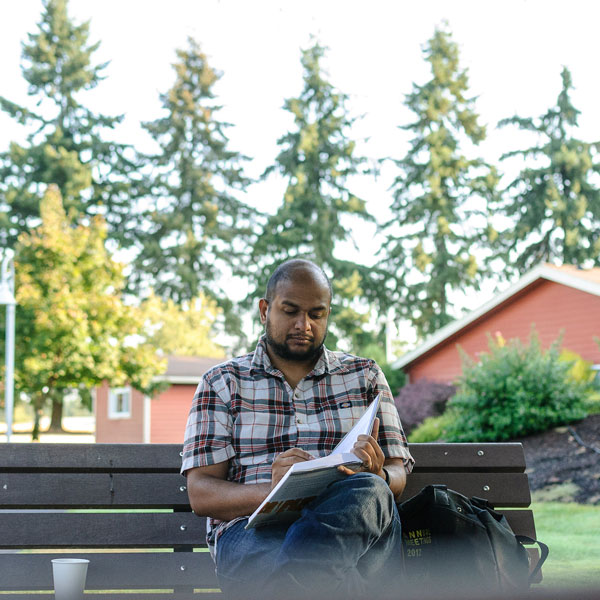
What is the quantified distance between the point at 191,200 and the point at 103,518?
1332 inches

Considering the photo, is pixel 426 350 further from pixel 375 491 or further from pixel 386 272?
pixel 375 491

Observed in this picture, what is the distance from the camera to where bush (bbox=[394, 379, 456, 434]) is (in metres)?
19.3

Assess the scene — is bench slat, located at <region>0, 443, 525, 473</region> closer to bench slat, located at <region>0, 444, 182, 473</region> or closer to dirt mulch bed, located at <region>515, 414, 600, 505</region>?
bench slat, located at <region>0, 444, 182, 473</region>

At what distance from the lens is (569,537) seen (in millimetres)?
7785

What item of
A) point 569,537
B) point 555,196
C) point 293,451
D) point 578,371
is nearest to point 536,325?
point 578,371

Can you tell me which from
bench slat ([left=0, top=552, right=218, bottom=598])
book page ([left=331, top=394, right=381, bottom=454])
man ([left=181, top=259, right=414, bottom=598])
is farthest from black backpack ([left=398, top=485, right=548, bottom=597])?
bench slat ([left=0, top=552, right=218, bottom=598])

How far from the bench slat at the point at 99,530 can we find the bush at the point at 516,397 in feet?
33.3

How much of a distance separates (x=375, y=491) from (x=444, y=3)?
239 cm

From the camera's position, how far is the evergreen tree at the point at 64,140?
3412 cm

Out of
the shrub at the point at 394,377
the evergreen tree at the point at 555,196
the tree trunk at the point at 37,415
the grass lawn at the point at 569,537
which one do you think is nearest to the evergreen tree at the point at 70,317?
the tree trunk at the point at 37,415

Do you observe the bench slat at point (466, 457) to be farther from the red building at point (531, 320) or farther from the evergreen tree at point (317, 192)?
the evergreen tree at point (317, 192)

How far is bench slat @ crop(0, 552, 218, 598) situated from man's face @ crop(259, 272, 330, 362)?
3.06 ft

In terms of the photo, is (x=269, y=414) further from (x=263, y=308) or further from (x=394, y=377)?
(x=394, y=377)

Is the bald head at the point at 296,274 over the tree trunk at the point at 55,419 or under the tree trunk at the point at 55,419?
under
